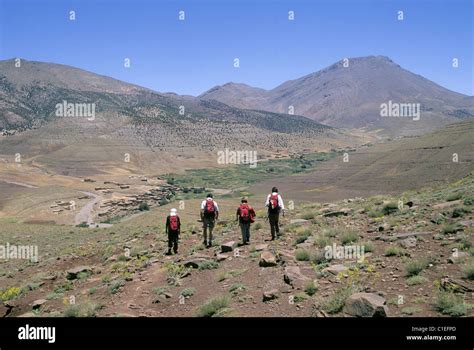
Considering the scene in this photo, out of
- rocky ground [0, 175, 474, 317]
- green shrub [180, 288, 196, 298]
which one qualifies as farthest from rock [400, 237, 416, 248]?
green shrub [180, 288, 196, 298]

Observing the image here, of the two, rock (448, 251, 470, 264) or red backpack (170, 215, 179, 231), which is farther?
red backpack (170, 215, 179, 231)

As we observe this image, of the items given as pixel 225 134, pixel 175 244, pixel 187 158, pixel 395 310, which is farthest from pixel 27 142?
pixel 395 310

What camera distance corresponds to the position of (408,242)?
11.4 metres

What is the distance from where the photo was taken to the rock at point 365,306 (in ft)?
24.1

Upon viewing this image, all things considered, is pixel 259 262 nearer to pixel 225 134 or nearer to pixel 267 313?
pixel 267 313

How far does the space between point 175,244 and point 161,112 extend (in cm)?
18011

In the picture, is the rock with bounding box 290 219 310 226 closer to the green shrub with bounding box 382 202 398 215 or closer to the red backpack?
the green shrub with bounding box 382 202 398 215

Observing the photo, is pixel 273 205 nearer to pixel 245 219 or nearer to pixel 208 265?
pixel 245 219

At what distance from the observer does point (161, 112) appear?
19050 cm

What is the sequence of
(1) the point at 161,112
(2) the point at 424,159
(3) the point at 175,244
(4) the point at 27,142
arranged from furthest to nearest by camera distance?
(1) the point at 161,112
(4) the point at 27,142
(2) the point at 424,159
(3) the point at 175,244

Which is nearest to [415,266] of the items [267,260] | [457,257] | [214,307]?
[457,257]

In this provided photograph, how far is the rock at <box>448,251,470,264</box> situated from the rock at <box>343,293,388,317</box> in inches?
103

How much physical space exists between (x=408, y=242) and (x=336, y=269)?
7.98 feet

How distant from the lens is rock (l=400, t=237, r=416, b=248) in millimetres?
11185
